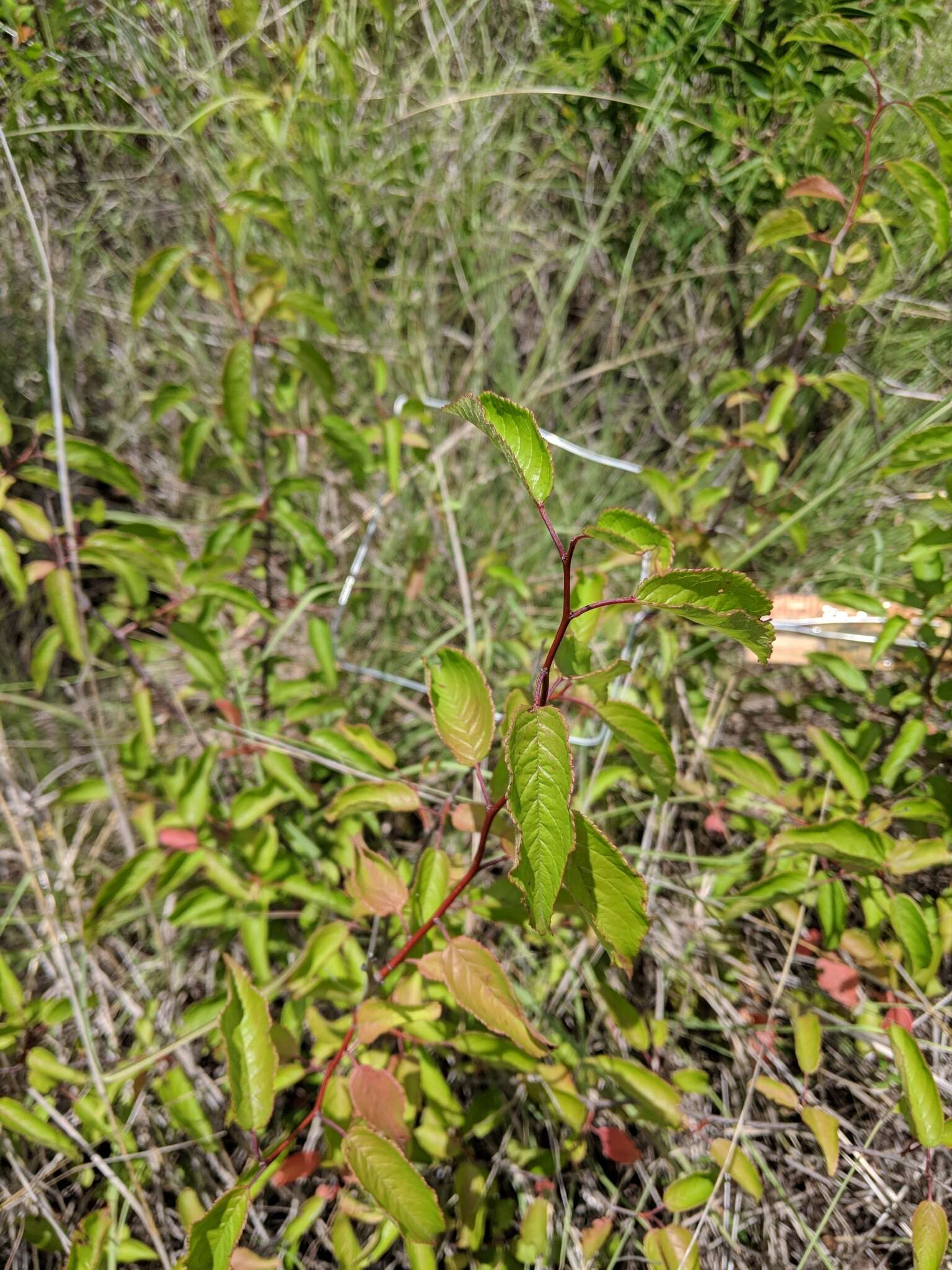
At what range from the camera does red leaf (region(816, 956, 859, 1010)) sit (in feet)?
3.30

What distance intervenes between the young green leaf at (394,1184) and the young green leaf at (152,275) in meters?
1.04

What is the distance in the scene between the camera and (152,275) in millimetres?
1053

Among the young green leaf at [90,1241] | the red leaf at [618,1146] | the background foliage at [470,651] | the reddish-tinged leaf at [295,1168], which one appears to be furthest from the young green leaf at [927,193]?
the young green leaf at [90,1241]

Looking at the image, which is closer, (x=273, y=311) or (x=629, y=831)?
(x=273, y=311)

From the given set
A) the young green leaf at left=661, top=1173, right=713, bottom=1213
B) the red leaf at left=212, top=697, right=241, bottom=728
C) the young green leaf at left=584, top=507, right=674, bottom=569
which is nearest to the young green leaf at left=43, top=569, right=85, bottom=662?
the red leaf at left=212, top=697, right=241, bottom=728

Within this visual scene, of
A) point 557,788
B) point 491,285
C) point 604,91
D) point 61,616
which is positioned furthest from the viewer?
point 491,285

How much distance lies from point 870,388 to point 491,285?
3.20 feet

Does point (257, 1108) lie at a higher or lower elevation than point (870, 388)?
lower

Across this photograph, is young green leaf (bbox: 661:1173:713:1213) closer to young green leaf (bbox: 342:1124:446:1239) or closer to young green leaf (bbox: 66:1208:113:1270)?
young green leaf (bbox: 342:1124:446:1239)

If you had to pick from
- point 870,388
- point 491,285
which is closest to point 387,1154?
point 870,388

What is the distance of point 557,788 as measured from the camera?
537 mm

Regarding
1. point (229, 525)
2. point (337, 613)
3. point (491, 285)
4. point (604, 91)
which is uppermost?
point (604, 91)

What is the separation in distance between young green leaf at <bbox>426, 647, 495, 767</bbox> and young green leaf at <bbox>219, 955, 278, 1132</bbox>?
313 mm

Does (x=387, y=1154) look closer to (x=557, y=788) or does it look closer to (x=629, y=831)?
(x=557, y=788)
